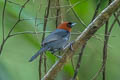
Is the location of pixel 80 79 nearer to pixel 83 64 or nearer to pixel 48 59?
pixel 83 64

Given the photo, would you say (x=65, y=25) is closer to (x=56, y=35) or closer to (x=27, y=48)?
(x=56, y=35)

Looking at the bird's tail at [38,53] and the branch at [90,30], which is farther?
the bird's tail at [38,53]

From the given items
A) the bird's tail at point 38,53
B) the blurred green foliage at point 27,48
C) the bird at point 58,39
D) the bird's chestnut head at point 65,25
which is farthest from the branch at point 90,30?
the bird's chestnut head at point 65,25

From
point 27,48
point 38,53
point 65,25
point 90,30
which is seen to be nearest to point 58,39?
point 65,25

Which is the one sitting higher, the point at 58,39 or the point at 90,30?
the point at 90,30

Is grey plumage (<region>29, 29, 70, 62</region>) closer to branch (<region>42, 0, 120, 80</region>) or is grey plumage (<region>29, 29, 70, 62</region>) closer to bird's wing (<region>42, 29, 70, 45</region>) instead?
bird's wing (<region>42, 29, 70, 45</region>)

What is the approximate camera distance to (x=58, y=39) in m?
2.48

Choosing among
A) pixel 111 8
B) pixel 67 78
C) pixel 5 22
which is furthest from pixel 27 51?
pixel 111 8

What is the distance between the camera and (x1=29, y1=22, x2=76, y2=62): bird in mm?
2268

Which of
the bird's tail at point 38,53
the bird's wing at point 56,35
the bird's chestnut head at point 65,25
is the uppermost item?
the bird's chestnut head at point 65,25

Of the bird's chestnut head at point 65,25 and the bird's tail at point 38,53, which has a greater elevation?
the bird's chestnut head at point 65,25

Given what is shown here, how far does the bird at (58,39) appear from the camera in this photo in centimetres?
227

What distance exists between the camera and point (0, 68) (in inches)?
63.7

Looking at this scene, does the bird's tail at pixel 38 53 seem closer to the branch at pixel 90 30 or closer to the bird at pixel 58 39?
the bird at pixel 58 39
